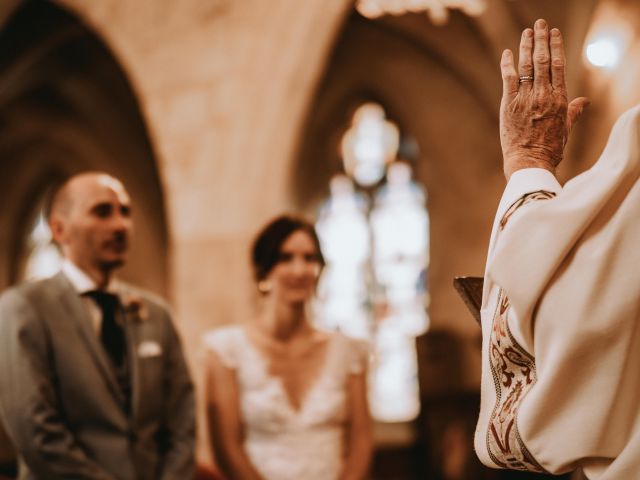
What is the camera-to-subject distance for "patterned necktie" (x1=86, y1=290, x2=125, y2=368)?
298 cm

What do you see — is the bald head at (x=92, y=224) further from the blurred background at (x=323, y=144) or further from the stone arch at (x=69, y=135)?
the stone arch at (x=69, y=135)

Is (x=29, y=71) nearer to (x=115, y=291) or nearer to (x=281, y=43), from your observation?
(x=281, y=43)

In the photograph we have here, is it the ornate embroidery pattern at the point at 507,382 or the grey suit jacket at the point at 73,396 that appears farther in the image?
the grey suit jacket at the point at 73,396

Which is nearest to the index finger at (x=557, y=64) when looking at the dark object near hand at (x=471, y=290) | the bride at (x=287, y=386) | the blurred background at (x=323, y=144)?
the dark object near hand at (x=471, y=290)

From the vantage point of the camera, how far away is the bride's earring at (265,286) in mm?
3502

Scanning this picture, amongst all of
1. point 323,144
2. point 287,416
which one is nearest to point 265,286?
point 287,416

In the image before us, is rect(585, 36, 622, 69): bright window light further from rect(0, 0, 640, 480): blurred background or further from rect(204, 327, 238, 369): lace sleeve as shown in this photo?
rect(204, 327, 238, 369): lace sleeve

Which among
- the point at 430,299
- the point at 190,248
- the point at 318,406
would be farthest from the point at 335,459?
the point at 430,299

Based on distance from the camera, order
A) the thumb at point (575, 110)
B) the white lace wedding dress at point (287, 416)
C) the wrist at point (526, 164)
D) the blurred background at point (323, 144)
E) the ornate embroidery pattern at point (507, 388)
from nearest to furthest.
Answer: the ornate embroidery pattern at point (507, 388), the wrist at point (526, 164), the thumb at point (575, 110), the white lace wedding dress at point (287, 416), the blurred background at point (323, 144)

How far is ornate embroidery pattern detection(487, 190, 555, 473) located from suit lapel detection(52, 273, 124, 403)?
1.74 metres

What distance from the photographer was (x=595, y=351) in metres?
1.28

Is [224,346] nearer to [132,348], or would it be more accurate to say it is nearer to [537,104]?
[132,348]

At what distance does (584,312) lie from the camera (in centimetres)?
127

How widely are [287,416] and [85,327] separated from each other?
3.02 feet
